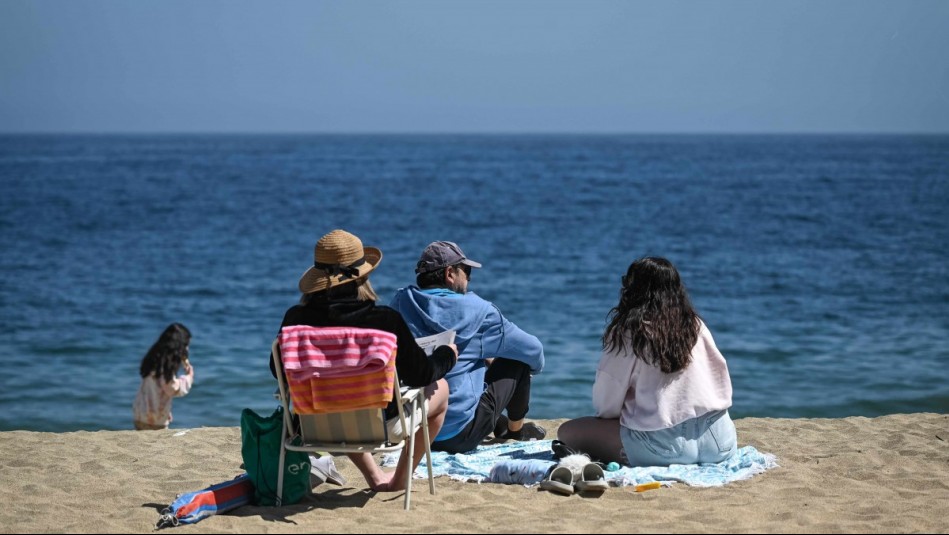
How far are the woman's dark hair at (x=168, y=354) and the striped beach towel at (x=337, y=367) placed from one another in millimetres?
4286

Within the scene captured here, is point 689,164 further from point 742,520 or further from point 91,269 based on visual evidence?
point 742,520

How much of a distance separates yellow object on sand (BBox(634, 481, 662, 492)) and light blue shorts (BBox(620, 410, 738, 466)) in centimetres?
27

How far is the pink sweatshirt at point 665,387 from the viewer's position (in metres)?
4.92

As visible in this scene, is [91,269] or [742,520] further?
[91,269]

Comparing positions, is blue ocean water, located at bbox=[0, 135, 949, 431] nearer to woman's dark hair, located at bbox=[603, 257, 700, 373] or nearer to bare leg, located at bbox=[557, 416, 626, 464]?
bare leg, located at bbox=[557, 416, 626, 464]

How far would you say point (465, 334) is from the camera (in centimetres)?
520

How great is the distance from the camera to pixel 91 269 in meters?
20.8

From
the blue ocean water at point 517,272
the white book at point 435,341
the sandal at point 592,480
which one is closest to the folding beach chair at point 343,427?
the white book at point 435,341

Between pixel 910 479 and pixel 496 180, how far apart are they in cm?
4549

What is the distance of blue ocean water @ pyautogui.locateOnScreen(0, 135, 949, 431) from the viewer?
438 inches

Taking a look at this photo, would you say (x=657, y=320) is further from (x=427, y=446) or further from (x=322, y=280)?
(x=322, y=280)

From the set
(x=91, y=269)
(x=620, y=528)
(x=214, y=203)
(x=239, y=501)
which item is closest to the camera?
(x=620, y=528)

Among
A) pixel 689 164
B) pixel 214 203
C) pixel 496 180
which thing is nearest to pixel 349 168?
pixel 496 180

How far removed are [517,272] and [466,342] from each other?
15.4m
